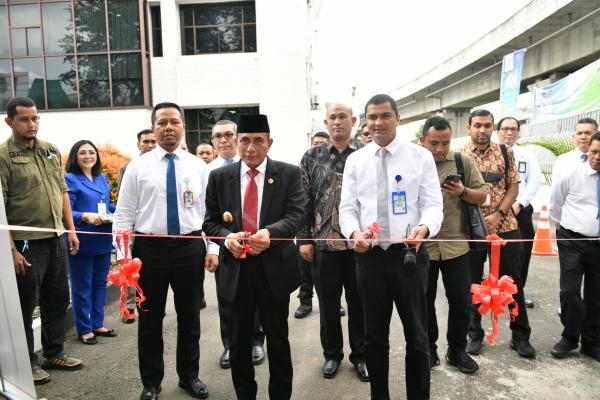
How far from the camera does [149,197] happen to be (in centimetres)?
329

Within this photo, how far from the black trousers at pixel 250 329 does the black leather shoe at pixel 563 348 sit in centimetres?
254

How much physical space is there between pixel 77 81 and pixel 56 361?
1267 cm

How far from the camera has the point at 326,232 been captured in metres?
3.79

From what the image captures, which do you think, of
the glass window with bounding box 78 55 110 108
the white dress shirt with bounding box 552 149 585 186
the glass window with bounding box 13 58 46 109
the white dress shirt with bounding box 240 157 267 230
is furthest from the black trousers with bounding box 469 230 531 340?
the glass window with bounding box 13 58 46 109

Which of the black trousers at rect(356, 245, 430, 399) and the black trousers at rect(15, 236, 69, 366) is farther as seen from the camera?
the black trousers at rect(15, 236, 69, 366)

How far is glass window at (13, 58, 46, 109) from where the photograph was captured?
1421 cm

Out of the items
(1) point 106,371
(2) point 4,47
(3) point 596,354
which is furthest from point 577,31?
(2) point 4,47

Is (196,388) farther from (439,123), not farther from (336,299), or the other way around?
(439,123)

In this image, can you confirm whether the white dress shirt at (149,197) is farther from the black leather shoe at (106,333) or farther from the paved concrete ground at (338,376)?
the black leather shoe at (106,333)

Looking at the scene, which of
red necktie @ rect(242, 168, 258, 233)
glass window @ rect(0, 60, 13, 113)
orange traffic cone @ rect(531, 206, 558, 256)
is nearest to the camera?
red necktie @ rect(242, 168, 258, 233)

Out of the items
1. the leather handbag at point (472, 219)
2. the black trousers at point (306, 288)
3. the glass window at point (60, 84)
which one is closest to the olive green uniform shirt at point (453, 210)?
the leather handbag at point (472, 219)

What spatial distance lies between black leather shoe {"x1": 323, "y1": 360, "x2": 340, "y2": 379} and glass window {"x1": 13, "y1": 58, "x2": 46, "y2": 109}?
1437 centimetres

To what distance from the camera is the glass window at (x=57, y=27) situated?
546 inches

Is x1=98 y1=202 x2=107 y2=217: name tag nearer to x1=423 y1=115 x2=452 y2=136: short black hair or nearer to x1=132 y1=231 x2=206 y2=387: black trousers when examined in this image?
x1=132 y1=231 x2=206 y2=387: black trousers
